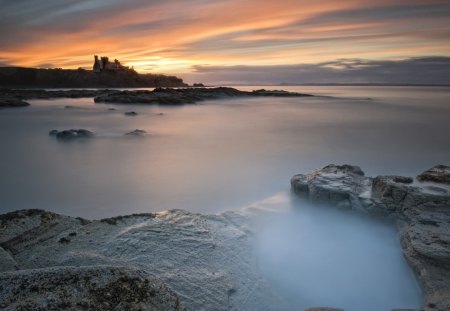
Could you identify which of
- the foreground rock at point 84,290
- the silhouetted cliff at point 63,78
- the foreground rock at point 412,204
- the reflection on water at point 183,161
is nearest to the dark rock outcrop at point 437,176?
the foreground rock at point 412,204

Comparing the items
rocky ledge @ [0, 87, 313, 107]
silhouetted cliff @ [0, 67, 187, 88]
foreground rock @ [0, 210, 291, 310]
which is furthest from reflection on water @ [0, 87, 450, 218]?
silhouetted cliff @ [0, 67, 187, 88]

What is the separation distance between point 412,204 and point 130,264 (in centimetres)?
344

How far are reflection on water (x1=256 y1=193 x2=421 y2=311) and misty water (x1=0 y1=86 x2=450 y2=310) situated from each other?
0.01 metres

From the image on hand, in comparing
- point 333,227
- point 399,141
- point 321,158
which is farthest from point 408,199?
point 399,141

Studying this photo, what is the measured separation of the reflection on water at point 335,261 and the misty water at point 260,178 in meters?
0.01

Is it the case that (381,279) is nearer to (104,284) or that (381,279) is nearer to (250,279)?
(250,279)


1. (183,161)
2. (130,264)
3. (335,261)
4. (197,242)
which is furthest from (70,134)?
(335,261)

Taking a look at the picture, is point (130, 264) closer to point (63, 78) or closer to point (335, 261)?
point (335, 261)

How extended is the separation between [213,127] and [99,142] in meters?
6.66

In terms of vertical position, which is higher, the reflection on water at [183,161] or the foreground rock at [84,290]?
the foreground rock at [84,290]

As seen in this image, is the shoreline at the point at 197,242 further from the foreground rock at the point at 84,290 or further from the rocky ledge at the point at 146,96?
the rocky ledge at the point at 146,96

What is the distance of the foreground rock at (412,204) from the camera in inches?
116

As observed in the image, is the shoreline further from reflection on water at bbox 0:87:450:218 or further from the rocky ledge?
the rocky ledge

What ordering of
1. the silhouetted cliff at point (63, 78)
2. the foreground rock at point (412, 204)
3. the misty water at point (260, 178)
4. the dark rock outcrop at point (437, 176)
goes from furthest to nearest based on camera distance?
the silhouetted cliff at point (63, 78) < the dark rock outcrop at point (437, 176) < the misty water at point (260, 178) < the foreground rock at point (412, 204)
